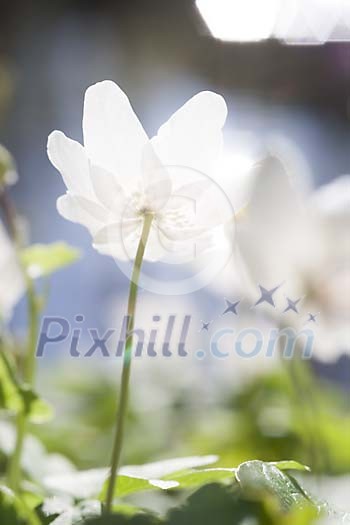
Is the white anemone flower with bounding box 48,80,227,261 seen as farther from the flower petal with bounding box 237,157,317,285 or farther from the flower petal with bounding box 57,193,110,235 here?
the flower petal with bounding box 237,157,317,285

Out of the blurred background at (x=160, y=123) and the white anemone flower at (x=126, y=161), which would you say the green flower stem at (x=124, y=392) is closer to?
the white anemone flower at (x=126, y=161)

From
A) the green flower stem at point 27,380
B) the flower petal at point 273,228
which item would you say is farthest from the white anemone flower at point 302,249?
the green flower stem at point 27,380

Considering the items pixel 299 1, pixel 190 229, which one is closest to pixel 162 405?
pixel 299 1

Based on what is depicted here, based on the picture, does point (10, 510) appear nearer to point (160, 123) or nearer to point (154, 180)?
point (154, 180)

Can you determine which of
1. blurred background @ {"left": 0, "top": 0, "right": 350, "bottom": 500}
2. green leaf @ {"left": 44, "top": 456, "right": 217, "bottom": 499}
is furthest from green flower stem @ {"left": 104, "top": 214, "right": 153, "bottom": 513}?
blurred background @ {"left": 0, "top": 0, "right": 350, "bottom": 500}

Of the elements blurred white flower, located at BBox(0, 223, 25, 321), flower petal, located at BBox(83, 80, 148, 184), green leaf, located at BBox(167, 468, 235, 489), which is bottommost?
green leaf, located at BBox(167, 468, 235, 489)

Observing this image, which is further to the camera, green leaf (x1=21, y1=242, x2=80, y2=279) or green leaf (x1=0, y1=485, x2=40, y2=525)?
green leaf (x1=21, y1=242, x2=80, y2=279)
